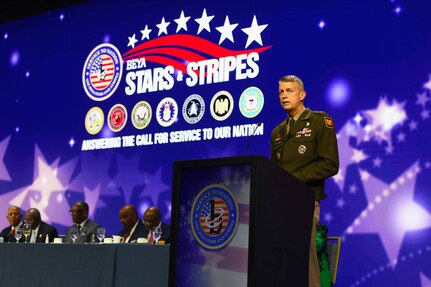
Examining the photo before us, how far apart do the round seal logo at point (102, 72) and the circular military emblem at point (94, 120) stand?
0.46 ft

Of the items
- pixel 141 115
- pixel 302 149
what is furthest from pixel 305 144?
pixel 141 115

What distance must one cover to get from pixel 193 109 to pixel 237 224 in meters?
4.62

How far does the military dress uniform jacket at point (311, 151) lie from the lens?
2.38 meters

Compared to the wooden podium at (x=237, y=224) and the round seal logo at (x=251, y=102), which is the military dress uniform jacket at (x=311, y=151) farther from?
the round seal logo at (x=251, y=102)

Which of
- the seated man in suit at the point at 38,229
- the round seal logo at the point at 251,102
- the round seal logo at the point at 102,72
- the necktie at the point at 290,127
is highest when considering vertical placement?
the round seal logo at the point at 102,72

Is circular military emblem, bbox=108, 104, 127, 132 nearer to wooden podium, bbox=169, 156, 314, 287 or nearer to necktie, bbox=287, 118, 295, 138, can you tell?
necktie, bbox=287, 118, 295, 138

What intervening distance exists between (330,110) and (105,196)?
8.97ft

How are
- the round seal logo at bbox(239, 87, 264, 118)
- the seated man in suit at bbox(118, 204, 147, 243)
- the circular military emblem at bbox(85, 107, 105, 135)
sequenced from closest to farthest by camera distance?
the seated man in suit at bbox(118, 204, 147, 243) → the round seal logo at bbox(239, 87, 264, 118) → the circular military emblem at bbox(85, 107, 105, 135)

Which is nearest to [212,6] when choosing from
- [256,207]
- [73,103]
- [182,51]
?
[182,51]

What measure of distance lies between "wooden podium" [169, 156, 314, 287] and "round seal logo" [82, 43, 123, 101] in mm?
→ 5327

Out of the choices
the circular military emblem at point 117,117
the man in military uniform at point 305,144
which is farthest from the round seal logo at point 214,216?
the circular military emblem at point 117,117

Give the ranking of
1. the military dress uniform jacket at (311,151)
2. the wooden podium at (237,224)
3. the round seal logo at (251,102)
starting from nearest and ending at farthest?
the wooden podium at (237,224), the military dress uniform jacket at (311,151), the round seal logo at (251,102)

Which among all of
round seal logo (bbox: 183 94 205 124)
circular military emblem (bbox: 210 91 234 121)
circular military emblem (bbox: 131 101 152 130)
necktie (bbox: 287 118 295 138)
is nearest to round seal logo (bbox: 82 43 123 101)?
circular military emblem (bbox: 131 101 152 130)

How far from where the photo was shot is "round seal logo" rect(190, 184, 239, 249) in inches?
64.1
